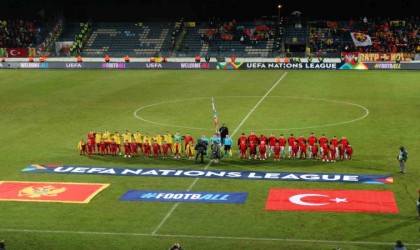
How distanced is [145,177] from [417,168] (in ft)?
38.6

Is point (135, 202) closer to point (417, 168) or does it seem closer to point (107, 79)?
point (417, 168)

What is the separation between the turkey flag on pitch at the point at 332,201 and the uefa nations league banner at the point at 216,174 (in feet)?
5.84

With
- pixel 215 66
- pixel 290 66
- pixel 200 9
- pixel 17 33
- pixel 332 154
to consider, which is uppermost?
pixel 200 9

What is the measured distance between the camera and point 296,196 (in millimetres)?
26188

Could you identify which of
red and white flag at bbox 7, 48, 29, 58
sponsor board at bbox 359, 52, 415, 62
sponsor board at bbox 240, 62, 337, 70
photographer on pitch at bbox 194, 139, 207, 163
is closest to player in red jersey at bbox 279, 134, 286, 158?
photographer on pitch at bbox 194, 139, 207, 163

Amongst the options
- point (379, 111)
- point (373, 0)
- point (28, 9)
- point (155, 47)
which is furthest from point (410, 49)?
point (28, 9)

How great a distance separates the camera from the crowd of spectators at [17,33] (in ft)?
289

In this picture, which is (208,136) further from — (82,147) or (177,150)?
(82,147)

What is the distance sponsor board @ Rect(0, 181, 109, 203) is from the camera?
26.5m

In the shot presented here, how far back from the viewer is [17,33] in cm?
8938

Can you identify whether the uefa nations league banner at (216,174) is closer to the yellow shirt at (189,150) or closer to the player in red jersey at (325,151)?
the yellow shirt at (189,150)

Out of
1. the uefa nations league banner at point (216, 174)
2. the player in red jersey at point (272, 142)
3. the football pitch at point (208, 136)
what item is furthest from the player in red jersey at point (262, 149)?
the uefa nations league banner at point (216, 174)

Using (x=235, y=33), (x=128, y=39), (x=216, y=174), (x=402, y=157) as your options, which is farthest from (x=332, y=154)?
(x=128, y=39)

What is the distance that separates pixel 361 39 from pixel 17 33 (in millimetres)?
43142
